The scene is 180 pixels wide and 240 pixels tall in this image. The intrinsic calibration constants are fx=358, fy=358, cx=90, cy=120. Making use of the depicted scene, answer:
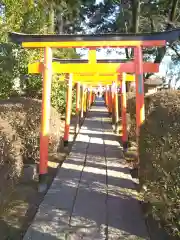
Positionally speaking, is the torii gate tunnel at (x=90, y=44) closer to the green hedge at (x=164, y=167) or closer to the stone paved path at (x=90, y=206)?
the stone paved path at (x=90, y=206)

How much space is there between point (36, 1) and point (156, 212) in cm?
1032

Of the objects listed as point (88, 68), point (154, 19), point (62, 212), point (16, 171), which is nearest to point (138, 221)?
point (62, 212)

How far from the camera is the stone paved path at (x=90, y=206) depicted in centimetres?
376

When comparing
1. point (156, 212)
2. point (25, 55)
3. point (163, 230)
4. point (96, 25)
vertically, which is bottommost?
point (163, 230)

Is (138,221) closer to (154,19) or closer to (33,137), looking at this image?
(33,137)

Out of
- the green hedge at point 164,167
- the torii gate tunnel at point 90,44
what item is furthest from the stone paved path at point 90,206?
the torii gate tunnel at point 90,44

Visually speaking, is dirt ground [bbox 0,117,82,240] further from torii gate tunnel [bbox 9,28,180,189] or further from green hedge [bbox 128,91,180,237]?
green hedge [bbox 128,91,180,237]

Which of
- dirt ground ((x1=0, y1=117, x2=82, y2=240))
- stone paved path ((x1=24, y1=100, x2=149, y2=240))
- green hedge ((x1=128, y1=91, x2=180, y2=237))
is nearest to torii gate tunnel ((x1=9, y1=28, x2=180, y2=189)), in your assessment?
dirt ground ((x1=0, y1=117, x2=82, y2=240))

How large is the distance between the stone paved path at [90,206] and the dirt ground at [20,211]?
0.21m

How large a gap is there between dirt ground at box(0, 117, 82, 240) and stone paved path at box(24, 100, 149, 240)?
0.70ft

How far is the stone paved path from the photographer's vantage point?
3.76 m

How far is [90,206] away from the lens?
452 cm

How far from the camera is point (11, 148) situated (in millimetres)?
4246

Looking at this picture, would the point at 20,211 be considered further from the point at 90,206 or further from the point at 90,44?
the point at 90,44
